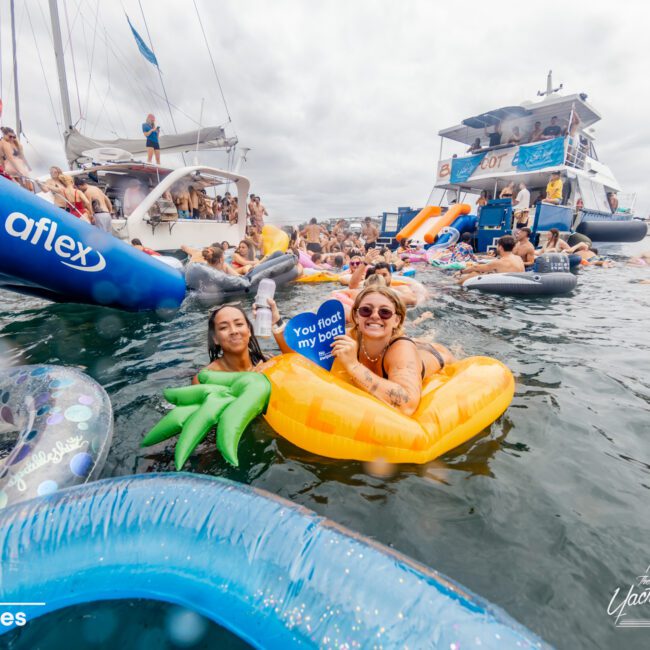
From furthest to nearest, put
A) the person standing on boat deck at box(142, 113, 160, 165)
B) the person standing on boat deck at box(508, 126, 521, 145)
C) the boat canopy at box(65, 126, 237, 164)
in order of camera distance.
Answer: the person standing on boat deck at box(508, 126, 521, 145) → the boat canopy at box(65, 126, 237, 164) → the person standing on boat deck at box(142, 113, 160, 165)

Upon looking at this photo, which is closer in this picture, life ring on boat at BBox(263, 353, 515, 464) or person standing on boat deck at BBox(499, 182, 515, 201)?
life ring on boat at BBox(263, 353, 515, 464)

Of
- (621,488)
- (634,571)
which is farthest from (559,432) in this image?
(634,571)

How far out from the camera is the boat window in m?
17.6

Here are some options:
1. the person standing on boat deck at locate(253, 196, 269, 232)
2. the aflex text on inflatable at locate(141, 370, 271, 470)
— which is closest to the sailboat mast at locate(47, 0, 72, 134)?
the person standing on boat deck at locate(253, 196, 269, 232)

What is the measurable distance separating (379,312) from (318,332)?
0.45 m

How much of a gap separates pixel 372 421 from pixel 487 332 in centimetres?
384

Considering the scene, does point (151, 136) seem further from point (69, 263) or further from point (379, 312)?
point (379, 312)

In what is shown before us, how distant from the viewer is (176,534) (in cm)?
138

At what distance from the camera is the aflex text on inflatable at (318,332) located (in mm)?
2541

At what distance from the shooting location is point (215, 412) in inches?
86.8

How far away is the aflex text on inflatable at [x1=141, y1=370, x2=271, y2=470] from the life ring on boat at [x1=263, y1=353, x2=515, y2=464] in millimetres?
163

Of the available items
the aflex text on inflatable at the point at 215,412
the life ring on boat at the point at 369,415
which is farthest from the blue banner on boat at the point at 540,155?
the aflex text on inflatable at the point at 215,412

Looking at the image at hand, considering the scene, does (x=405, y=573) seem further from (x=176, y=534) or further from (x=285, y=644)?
(x=176, y=534)

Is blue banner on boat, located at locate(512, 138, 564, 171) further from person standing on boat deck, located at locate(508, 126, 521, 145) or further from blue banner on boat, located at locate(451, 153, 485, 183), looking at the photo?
blue banner on boat, located at locate(451, 153, 485, 183)
